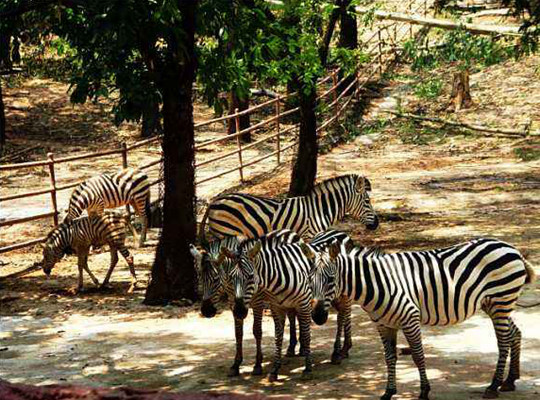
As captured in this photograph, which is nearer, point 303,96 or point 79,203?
point 79,203

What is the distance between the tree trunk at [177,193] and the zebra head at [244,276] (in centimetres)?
360

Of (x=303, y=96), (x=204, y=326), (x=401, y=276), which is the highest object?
(x=303, y=96)

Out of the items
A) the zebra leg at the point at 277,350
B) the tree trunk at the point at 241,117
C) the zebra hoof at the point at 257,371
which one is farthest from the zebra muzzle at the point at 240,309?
the tree trunk at the point at 241,117

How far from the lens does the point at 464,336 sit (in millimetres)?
9703

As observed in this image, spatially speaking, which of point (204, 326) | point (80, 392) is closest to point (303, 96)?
point (204, 326)

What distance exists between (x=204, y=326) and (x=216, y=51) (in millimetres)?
3456

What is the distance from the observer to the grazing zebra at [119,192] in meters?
15.5

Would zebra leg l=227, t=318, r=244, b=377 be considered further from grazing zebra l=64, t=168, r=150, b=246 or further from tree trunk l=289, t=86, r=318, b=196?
tree trunk l=289, t=86, r=318, b=196

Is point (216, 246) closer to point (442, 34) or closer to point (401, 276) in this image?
point (401, 276)

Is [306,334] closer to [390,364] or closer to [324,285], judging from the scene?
[324,285]

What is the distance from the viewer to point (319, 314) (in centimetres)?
787

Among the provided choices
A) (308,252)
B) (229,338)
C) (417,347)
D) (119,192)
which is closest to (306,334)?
(308,252)

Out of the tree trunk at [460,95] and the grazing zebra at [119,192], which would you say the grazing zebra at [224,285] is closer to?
the grazing zebra at [119,192]

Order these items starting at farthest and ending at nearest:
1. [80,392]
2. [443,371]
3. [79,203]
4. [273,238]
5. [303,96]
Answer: [303,96], [79,203], [273,238], [443,371], [80,392]
